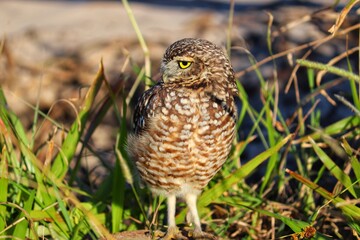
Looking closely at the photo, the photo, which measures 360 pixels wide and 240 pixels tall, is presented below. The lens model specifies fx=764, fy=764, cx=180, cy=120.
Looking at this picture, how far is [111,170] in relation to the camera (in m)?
4.66

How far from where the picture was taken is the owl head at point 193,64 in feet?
12.8

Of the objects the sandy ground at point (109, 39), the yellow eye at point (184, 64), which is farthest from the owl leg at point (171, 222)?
the sandy ground at point (109, 39)

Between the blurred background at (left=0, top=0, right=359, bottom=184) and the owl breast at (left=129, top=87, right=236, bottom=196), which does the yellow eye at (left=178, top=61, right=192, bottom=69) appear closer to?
the owl breast at (left=129, top=87, right=236, bottom=196)

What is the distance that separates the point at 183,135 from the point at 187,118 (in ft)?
0.30

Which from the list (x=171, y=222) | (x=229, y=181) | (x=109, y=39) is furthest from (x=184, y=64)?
(x=109, y=39)

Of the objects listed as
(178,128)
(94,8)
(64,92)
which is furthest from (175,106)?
(94,8)

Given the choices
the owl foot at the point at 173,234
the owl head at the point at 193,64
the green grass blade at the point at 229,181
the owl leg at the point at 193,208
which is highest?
the owl head at the point at 193,64

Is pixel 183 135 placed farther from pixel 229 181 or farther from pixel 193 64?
pixel 229 181

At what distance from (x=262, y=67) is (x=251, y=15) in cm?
124

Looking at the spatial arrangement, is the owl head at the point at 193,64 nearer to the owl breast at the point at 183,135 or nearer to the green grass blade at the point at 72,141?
the owl breast at the point at 183,135

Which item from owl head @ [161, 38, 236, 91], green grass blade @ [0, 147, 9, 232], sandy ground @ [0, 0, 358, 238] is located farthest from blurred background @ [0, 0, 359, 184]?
owl head @ [161, 38, 236, 91]

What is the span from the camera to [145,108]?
4.09 metres

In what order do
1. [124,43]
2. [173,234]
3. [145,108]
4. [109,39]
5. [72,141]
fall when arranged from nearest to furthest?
[145,108]
[173,234]
[72,141]
[124,43]
[109,39]

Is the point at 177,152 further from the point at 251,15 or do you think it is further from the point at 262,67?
the point at 251,15
